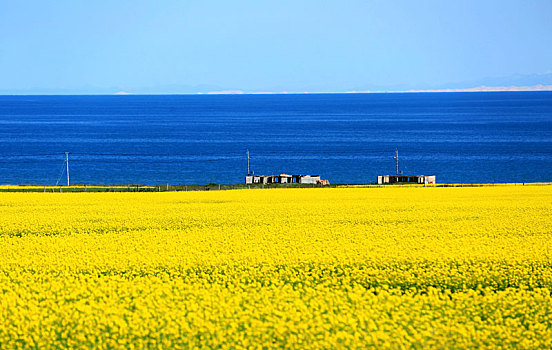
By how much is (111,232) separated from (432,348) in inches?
694

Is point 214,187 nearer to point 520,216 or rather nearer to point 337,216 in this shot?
point 337,216

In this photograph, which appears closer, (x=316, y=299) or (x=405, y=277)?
(x=316, y=299)

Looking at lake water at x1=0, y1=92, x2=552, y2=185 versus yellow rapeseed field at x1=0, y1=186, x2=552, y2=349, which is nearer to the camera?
yellow rapeseed field at x1=0, y1=186, x2=552, y2=349

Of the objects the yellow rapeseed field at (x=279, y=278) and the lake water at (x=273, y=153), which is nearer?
the yellow rapeseed field at (x=279, y=278)

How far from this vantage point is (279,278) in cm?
1998

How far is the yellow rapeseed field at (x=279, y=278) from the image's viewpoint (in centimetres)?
1487

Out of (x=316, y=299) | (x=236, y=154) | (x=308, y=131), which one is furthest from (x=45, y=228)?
(x=308, y=131)

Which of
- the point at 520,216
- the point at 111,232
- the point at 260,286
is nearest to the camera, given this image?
the point at 260,286

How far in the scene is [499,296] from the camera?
57.3ft

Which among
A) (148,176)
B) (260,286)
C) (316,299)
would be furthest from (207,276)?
(148,176)

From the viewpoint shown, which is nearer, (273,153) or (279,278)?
(279,278)

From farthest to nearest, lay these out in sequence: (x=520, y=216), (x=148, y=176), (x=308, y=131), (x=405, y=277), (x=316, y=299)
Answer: (x=308, y=131), (x=148, y=176), (x=520, y=216), (x=405, y=277), (x=316, y=299)

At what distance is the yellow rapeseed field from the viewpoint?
14867 mm

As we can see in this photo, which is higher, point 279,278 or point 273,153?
point 273,153
